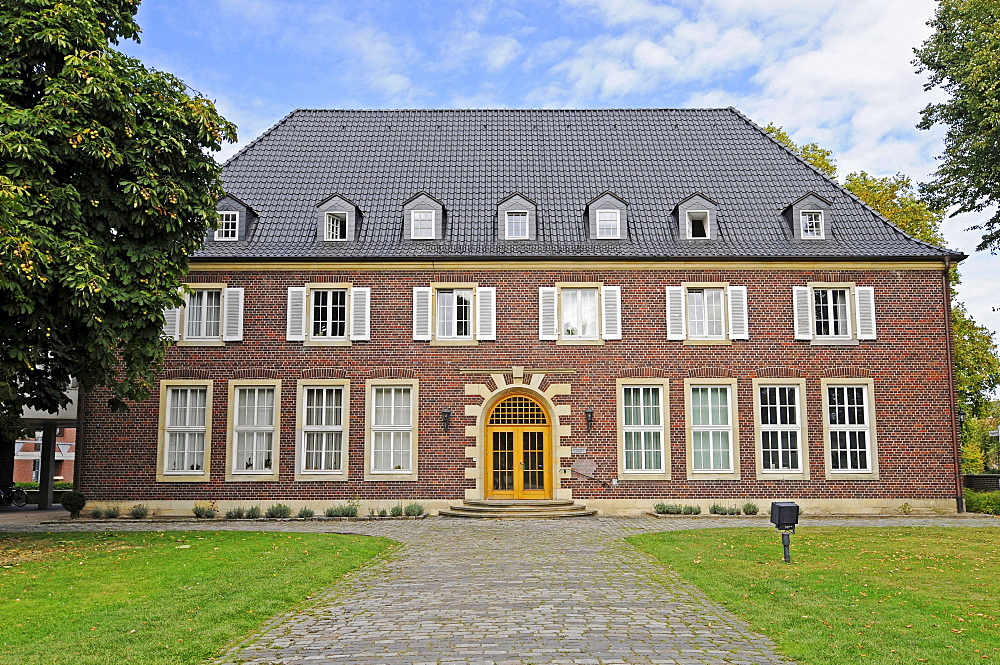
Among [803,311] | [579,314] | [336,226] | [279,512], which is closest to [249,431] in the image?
[279,512]

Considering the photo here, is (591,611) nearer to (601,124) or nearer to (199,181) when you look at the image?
(199,181)

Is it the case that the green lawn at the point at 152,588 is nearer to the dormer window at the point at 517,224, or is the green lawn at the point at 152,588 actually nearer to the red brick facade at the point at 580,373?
the red brick facade at the point at 580,373

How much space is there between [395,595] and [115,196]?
9636 millimetres

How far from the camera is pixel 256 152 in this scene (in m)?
27.7

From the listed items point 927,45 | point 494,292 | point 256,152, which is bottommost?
point 494,292

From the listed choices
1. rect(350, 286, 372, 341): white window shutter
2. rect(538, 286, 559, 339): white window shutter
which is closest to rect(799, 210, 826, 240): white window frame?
rect(538, 286, 559, 339): white window shutter

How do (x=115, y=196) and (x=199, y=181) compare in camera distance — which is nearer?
(x=115, y=196)

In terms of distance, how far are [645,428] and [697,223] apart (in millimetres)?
6250

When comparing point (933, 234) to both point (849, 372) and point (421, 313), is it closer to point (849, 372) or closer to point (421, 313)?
point (849, 372)

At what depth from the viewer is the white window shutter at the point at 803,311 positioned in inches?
933

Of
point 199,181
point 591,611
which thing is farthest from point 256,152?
point 591,611

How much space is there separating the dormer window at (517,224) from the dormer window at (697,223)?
4.72m

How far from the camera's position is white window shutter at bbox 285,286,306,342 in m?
23.7

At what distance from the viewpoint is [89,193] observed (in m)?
15.7
